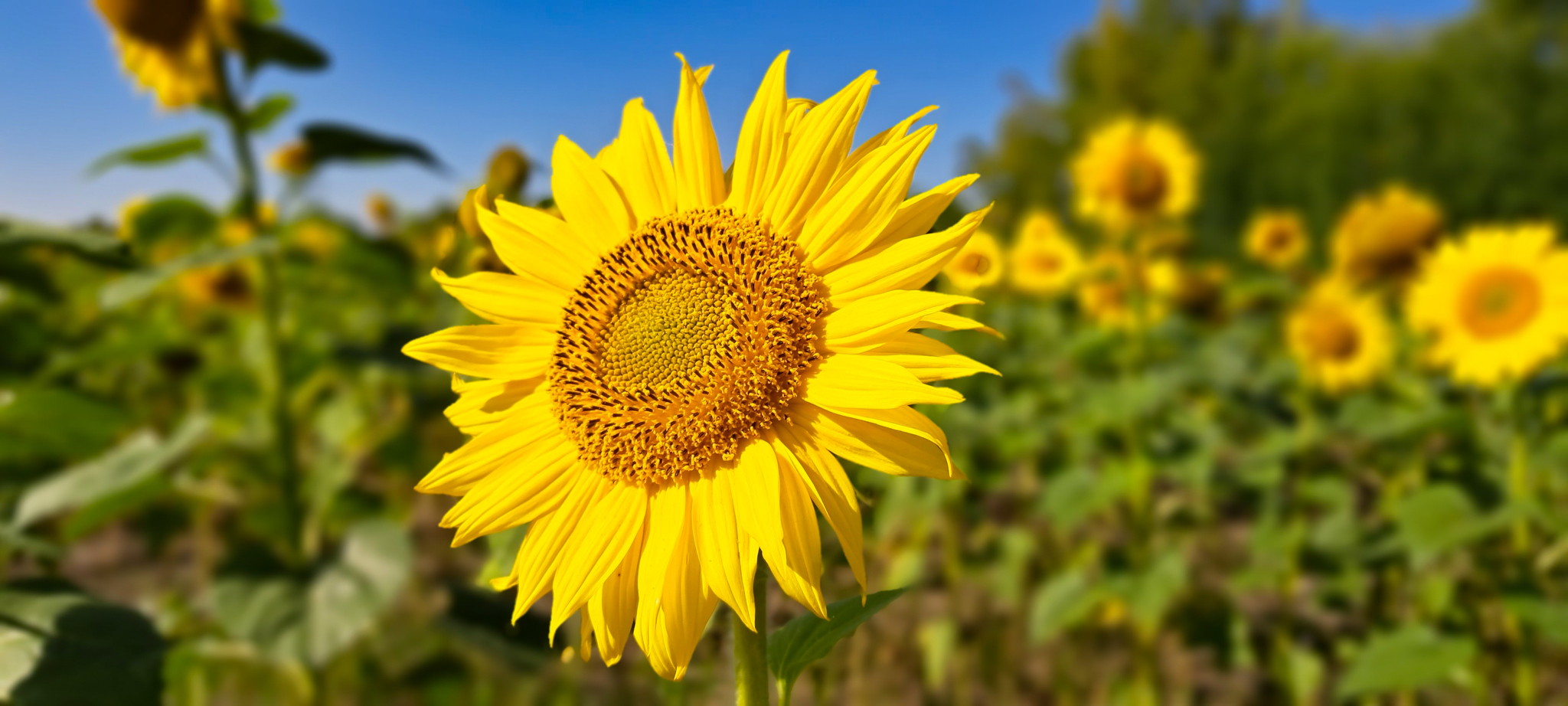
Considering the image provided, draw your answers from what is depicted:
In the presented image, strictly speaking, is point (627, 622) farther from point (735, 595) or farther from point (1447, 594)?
point (1447, 594)

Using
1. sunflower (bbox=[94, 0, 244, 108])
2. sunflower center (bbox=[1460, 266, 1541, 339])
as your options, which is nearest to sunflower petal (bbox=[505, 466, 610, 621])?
sunflower (bbox=[94, 0, 244, 108])

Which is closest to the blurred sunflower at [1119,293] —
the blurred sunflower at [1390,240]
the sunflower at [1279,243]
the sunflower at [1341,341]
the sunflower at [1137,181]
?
the sunflower at [1137,181]

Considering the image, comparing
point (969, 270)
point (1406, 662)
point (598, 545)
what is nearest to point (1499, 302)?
point (1406, 662)

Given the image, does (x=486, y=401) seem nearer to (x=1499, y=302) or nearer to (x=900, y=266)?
(x=900, y=266)

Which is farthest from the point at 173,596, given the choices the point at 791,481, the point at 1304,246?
the point at 1304,246

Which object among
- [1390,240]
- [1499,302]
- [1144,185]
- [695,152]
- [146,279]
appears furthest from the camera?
[1144,185]

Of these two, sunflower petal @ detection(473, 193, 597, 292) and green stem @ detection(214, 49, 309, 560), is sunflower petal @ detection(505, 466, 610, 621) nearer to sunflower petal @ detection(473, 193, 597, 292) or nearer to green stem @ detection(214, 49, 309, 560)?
sunflower petal @ detection(473, 193, 597, 292)

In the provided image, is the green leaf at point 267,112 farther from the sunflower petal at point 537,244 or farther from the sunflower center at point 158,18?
the sunflower petal at point 537,244
